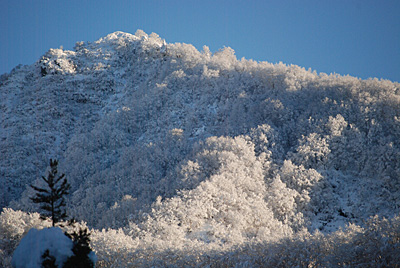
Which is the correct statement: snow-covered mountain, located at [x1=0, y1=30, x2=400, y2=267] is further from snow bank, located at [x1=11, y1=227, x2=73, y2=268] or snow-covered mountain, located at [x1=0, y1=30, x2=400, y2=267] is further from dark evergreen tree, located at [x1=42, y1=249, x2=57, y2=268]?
dark evergreen tree, located at [x1=42, y1=249, x2=57, y2=268]

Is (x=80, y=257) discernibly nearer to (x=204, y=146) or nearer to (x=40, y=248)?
(x=40, y=248)

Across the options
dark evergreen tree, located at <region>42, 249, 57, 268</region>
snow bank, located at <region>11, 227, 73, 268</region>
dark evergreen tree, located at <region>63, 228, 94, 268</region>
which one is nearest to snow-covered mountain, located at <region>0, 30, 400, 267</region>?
dark evergreen tree, located at <region>63, 228, 94, 268</region>

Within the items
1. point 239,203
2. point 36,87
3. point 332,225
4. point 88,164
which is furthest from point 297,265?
point 36,87

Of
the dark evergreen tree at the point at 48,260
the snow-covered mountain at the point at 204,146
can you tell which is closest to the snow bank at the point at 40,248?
the dark evergreen tree at the point at 48,260

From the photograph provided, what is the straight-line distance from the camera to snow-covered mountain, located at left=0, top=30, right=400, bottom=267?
28156 mm

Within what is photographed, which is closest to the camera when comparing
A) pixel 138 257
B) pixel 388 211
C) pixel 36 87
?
pixel 138 257

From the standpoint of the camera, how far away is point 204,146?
39.2 metres

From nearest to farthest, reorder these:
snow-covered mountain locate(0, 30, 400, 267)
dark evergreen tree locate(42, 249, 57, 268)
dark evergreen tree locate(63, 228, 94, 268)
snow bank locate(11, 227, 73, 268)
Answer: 1. dark evergreen tree locate(42, 249, 57, 268)
2. snow bank locate(11, 227, 73, 268)
3. dark evergreen tree locate(63, 228, 94, 268)
4. snow-covered mountain locate(0, 30, 400, 267)

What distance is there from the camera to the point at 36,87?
233ft

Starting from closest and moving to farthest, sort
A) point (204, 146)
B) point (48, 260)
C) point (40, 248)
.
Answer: point (48, 260), point (40, 248), point (204, 146)

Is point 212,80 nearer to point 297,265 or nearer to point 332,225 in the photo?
point 332,225

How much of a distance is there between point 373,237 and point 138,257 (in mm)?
13596

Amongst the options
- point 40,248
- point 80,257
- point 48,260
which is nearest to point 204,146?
point 80,257

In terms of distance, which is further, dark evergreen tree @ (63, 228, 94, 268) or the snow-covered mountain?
the snow-covered mountain
